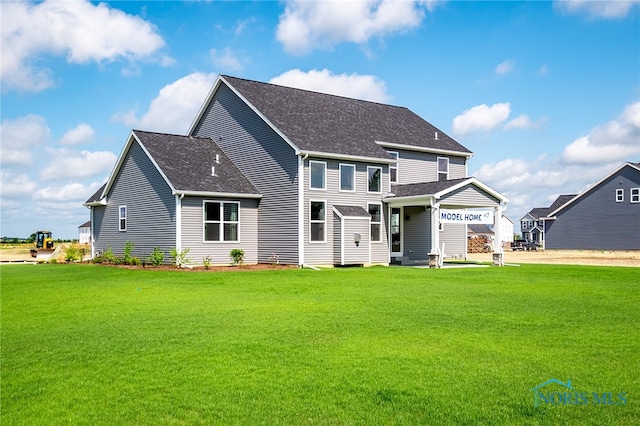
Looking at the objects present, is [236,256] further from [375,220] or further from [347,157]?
[375,220]

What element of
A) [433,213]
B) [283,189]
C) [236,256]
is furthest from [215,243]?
[433,213]

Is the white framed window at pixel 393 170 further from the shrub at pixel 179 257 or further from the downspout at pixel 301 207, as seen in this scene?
the shrub at pixel 179 257

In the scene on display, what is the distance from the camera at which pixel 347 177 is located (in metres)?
26.2

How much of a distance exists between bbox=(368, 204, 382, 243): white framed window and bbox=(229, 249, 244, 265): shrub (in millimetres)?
6169

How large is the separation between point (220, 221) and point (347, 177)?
6.05 m

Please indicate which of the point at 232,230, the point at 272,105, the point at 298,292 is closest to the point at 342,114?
the point at 272,105

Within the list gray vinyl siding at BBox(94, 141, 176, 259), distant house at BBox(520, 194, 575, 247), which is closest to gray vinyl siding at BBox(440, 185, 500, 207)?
gray vinyl siding at BBox(94, 141, 176, 259)

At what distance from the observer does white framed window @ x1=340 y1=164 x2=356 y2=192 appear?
26.0 meters

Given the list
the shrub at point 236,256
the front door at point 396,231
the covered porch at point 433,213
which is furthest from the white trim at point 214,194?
the front door at point 396,231

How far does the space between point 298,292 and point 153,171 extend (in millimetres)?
13446

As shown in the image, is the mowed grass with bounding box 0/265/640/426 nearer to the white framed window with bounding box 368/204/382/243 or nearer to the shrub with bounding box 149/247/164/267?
the shrub with bounding box 149/247/164/267

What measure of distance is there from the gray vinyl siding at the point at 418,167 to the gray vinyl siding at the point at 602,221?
67.1ft

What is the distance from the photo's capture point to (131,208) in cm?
2778

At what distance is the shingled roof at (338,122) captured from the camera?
26125 millimetres
